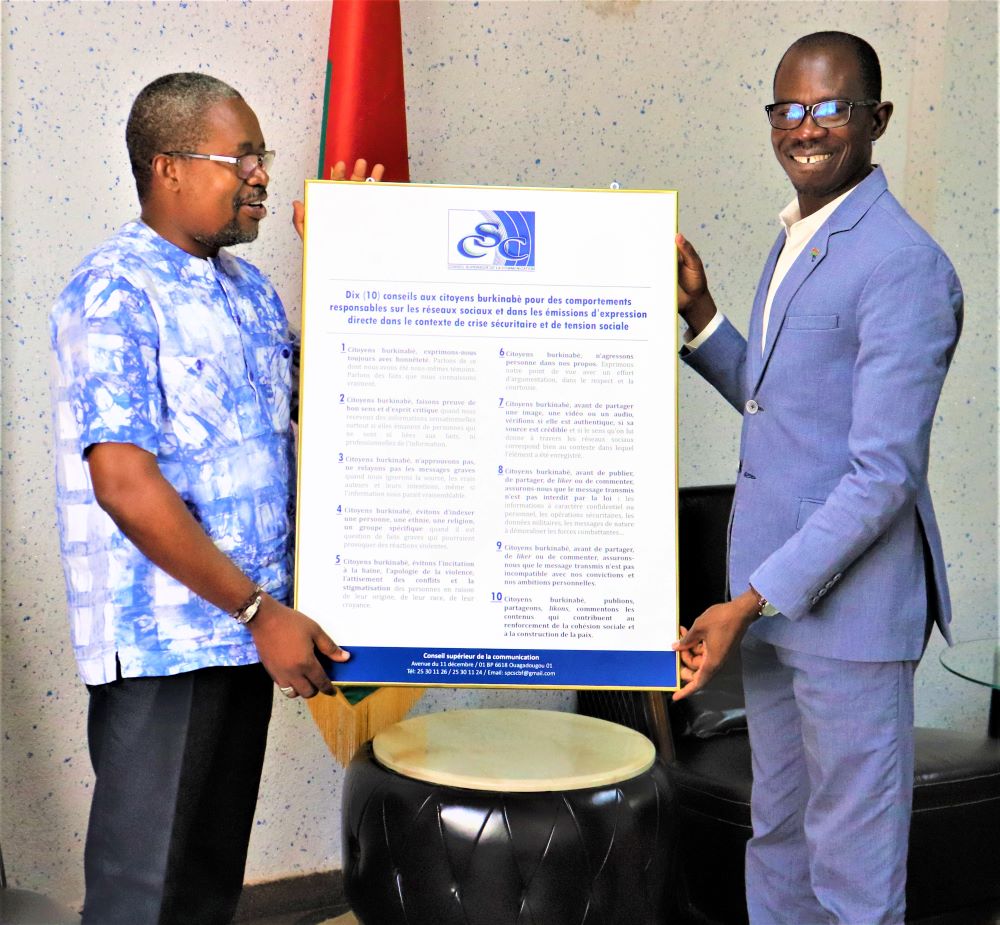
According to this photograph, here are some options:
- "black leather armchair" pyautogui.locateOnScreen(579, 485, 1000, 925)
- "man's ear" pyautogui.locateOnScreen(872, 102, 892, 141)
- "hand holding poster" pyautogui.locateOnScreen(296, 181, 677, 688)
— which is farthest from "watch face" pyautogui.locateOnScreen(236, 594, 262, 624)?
"man's ear" pyautogui.locateOnScreen(872, 102, 892, 141)

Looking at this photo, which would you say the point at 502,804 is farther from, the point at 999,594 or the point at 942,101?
the point at 942,101

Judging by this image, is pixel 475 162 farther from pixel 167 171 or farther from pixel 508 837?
pixel 508 837

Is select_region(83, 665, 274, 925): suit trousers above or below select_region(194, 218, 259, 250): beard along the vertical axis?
below

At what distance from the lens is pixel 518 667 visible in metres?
2.14

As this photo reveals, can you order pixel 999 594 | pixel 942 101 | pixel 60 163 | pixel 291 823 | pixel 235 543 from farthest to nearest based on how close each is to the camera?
pixel 999 594 → pixel 942 101 → pixel 291 823 → pixel 60 163 → pixel 235 543

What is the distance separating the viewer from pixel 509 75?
127 inches

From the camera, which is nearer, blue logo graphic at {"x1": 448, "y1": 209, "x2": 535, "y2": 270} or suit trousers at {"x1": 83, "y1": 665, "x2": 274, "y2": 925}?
suit trousers at {"x1": 83, "y1": 665, "x2": 274, "y2": 925}

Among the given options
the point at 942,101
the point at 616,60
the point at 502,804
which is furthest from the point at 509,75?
the point at 502,804

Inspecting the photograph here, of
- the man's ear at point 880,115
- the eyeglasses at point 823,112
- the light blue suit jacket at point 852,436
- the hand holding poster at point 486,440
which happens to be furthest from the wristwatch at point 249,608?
the man's ear at point 880,115

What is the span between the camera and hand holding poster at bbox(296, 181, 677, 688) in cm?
213

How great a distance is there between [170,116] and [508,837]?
4.88 feet

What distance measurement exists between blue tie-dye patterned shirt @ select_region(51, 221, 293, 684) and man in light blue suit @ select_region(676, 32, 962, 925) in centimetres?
89

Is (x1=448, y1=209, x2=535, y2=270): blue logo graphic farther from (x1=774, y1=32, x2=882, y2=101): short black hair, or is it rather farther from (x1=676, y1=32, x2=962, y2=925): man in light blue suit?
(x1=774, y1=32, x2=882, y2=101): short black hair

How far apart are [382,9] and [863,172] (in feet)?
4.20
